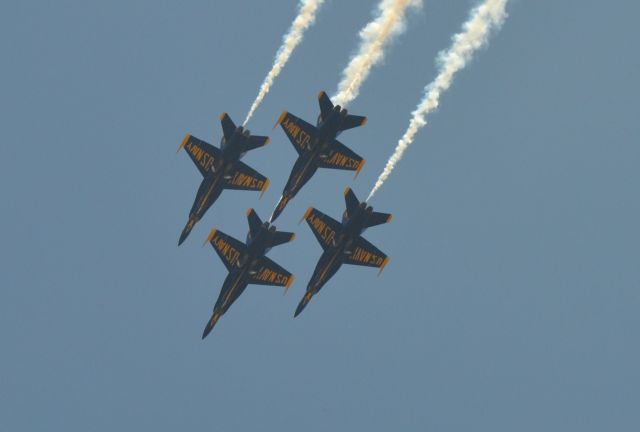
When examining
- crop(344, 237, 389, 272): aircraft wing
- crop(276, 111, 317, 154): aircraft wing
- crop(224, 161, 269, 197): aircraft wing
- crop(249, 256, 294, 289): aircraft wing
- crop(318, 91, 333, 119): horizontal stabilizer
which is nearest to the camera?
crop(318, 91, 333, 119): horizontal stabilizer

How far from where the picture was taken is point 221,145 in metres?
90.4

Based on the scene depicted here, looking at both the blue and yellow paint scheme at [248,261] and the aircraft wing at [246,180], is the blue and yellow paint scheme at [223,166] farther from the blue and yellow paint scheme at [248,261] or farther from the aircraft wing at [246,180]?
the blue and yellow paint scheme at [248,261]

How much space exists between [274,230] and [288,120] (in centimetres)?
711

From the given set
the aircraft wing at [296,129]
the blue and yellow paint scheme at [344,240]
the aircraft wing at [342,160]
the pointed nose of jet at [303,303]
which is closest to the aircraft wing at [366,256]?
the blue and yellow paint scheme at [344,240]

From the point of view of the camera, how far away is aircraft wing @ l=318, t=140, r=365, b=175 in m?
89.6

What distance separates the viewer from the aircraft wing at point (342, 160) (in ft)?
294

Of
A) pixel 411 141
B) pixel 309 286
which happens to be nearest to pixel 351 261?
pixel 309 286

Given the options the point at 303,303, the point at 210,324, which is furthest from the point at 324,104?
the point at 210,324

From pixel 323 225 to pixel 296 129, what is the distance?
6383mm

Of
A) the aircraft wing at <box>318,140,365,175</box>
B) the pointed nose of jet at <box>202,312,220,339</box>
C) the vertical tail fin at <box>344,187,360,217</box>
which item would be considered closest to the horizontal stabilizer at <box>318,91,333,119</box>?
the aircraft wing at <box>318,140,365,175</box>

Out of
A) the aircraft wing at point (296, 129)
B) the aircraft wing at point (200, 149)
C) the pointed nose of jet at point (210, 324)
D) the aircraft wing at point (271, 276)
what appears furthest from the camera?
the aircraft wing at point (200, 149)

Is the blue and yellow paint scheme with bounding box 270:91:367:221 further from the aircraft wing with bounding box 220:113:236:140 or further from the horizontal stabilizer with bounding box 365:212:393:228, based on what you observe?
the horizontal stabilizer with bounding box 365:212:393:228

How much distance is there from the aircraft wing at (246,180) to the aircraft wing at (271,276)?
6400 mm

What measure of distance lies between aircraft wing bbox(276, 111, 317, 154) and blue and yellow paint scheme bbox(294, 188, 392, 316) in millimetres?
4656
